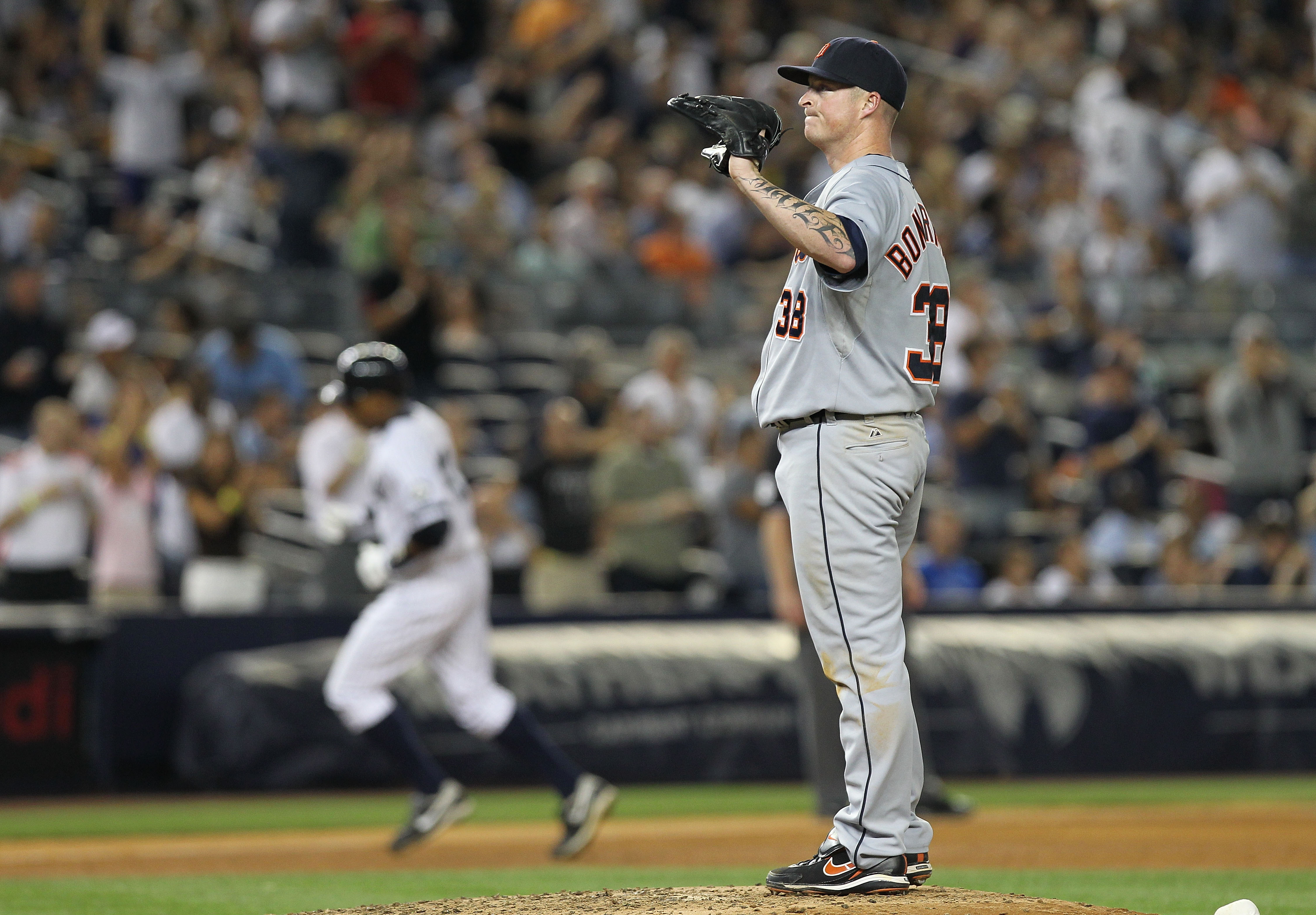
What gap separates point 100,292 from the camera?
557 inches

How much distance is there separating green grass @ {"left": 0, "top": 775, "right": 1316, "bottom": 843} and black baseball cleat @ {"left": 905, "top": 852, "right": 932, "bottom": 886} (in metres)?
5.38

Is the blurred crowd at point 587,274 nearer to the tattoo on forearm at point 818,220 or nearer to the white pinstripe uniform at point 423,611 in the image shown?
the white pinstripe uniform at point 423,611

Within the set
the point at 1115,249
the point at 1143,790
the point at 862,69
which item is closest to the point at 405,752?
the point at 862,69

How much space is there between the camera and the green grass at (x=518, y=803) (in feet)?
33.7

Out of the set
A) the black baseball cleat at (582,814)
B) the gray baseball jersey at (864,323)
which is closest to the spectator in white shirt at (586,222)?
the black baseball cleat at (582,814)

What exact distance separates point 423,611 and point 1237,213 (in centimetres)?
1102

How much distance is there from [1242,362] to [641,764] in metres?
5.85

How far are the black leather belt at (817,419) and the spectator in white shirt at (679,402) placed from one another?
327 inches

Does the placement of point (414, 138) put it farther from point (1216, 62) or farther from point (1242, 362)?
point (1216, 62)

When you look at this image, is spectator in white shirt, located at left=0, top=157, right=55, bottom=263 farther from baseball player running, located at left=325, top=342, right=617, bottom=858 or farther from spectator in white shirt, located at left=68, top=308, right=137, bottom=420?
baseball player running, located at left=325, top=342, right=617, bottom=858

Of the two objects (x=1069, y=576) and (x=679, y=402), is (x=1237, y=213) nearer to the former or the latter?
(x=1069, y=576)

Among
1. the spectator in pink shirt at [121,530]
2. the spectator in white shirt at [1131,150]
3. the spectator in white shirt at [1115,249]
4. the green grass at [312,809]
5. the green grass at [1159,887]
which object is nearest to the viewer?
the green grass at [1159,887]

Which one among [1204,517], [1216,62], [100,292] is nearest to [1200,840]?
[1204,517]

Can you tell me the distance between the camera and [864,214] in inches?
194
